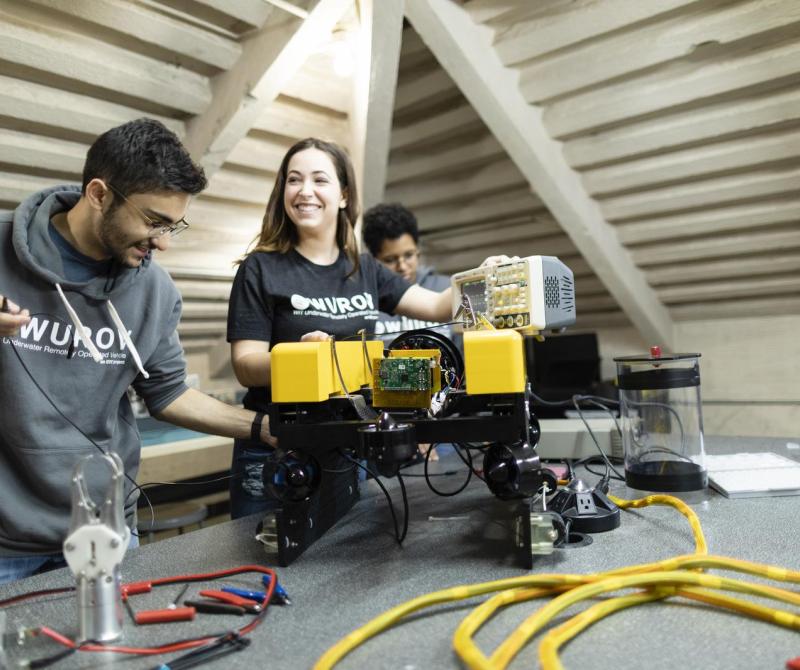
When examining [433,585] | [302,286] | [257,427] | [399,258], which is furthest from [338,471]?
[399,258]

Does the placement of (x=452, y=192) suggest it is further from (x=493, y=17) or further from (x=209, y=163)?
(x=209, y=163)

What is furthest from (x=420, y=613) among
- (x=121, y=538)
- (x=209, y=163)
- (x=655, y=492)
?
(x=209, y=163)

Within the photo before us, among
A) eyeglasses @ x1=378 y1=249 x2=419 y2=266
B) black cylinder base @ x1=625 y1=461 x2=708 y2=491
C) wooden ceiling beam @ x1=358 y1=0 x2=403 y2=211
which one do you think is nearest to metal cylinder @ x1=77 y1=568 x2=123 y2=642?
black cylinder base @ x1=625 y1=461 x2=708 y2=491

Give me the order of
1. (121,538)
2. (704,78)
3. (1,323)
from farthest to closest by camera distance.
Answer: (704,78) < (1,323) < (121,538)

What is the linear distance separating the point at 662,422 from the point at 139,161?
57.7 inches

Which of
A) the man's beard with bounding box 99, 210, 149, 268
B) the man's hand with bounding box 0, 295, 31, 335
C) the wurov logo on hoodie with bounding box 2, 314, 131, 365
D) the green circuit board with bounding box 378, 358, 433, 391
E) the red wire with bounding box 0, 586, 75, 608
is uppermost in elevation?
the man's beard with bounding box 99, 210, 149, 268

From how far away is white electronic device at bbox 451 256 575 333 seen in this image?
1217 mm

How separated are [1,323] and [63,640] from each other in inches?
22.4

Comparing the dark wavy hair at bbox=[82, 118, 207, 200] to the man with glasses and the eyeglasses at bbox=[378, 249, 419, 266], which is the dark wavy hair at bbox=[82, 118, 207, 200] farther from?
the eyeglasses at bbox=[378, 249, 419, 266]

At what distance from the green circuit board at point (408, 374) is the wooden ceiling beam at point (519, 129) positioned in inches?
92.4

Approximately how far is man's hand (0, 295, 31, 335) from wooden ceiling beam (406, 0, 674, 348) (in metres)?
2.44

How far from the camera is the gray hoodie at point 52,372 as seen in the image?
49.7 inches

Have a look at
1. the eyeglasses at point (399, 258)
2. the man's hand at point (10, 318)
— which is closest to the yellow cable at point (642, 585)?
the man's hand at point (10, 318)

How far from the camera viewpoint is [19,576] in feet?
4.16
